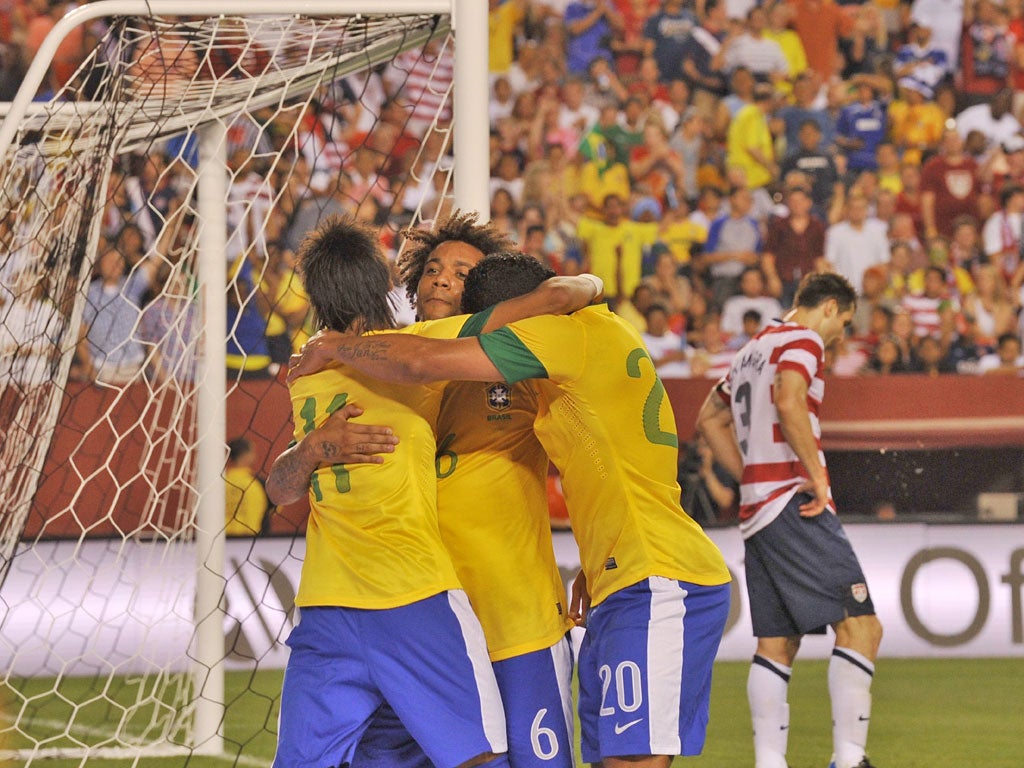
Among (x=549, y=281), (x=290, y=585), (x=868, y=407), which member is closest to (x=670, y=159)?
(x=868, y=407)

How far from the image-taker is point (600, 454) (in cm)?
355

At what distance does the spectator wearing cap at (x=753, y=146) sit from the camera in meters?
12.3

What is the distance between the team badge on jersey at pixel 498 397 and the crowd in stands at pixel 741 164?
234 inches

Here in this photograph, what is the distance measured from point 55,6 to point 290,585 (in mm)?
6717

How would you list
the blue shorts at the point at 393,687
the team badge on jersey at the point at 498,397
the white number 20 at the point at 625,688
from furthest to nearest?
the team badge on jersey at the point at 498,397 < the white number 20 at the point at 625,688 < the blue shorts at the point at 393,687

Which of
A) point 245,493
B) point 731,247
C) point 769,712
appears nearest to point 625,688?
point 769,712

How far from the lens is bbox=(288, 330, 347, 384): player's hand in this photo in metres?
3.53

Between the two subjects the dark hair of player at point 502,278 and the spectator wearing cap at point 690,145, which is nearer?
the dark hair of player at point 502,278

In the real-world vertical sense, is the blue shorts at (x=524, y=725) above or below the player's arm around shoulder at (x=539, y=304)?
below

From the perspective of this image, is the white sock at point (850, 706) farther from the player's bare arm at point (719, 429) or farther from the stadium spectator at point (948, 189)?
the stadium spectator at point (948, 189)

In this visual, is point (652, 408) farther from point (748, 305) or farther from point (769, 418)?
point (748, 305)

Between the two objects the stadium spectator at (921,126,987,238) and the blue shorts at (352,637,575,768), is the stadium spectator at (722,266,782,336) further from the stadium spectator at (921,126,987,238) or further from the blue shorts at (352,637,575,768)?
the blue shorts at (352,637,575,768)

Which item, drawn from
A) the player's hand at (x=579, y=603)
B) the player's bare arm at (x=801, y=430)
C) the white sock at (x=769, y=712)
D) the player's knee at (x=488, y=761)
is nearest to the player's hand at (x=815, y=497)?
the player's bare arm at (x=801, y=430)

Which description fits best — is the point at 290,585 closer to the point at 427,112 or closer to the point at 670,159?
the point at 427,112
